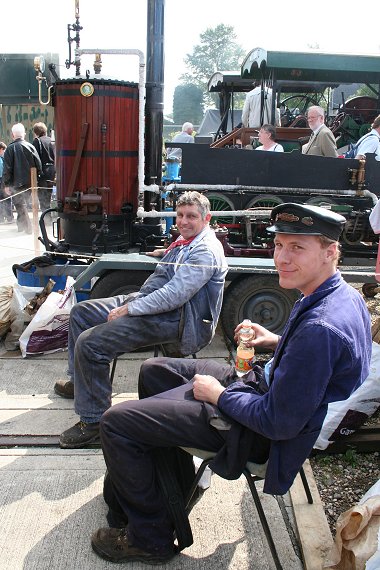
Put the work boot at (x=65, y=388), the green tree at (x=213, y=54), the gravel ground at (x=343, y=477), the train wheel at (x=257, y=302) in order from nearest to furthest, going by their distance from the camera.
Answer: the gravel ground at (x=343, y=477) < the work boot at (x=65, y=388) < the train wheel at (x=257, y=302) < the green tree at (x=213, y=54)

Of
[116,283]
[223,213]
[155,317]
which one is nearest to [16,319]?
[116,283]

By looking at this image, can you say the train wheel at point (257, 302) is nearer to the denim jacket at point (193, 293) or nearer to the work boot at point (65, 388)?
the denim jacket at point (193, 293)

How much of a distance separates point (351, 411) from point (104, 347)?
1350 millimetres

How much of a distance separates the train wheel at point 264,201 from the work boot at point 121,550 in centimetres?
427

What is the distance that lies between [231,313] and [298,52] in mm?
5111

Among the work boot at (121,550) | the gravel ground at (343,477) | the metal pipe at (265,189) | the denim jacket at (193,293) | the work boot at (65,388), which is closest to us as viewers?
the work boot at (121,550)

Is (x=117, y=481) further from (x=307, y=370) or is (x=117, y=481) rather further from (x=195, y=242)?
(x=195, y=242)

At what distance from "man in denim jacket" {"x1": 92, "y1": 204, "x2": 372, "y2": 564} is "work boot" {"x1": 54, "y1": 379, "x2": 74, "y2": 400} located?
1411mm

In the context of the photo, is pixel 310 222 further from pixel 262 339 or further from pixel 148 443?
pixel 148 443

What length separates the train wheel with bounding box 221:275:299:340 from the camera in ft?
14.2

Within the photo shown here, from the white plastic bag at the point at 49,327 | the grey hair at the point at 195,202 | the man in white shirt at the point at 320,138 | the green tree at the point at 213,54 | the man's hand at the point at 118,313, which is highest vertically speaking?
the green tree at the point at 213,54

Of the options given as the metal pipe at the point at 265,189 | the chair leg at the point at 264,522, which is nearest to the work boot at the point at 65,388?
the chair leg at the point at 264,522

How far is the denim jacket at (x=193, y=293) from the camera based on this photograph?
3.06 meters

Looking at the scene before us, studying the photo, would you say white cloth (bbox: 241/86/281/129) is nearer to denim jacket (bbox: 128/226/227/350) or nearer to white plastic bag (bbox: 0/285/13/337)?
white plastic bag (bbox: 0/285/13/337)
